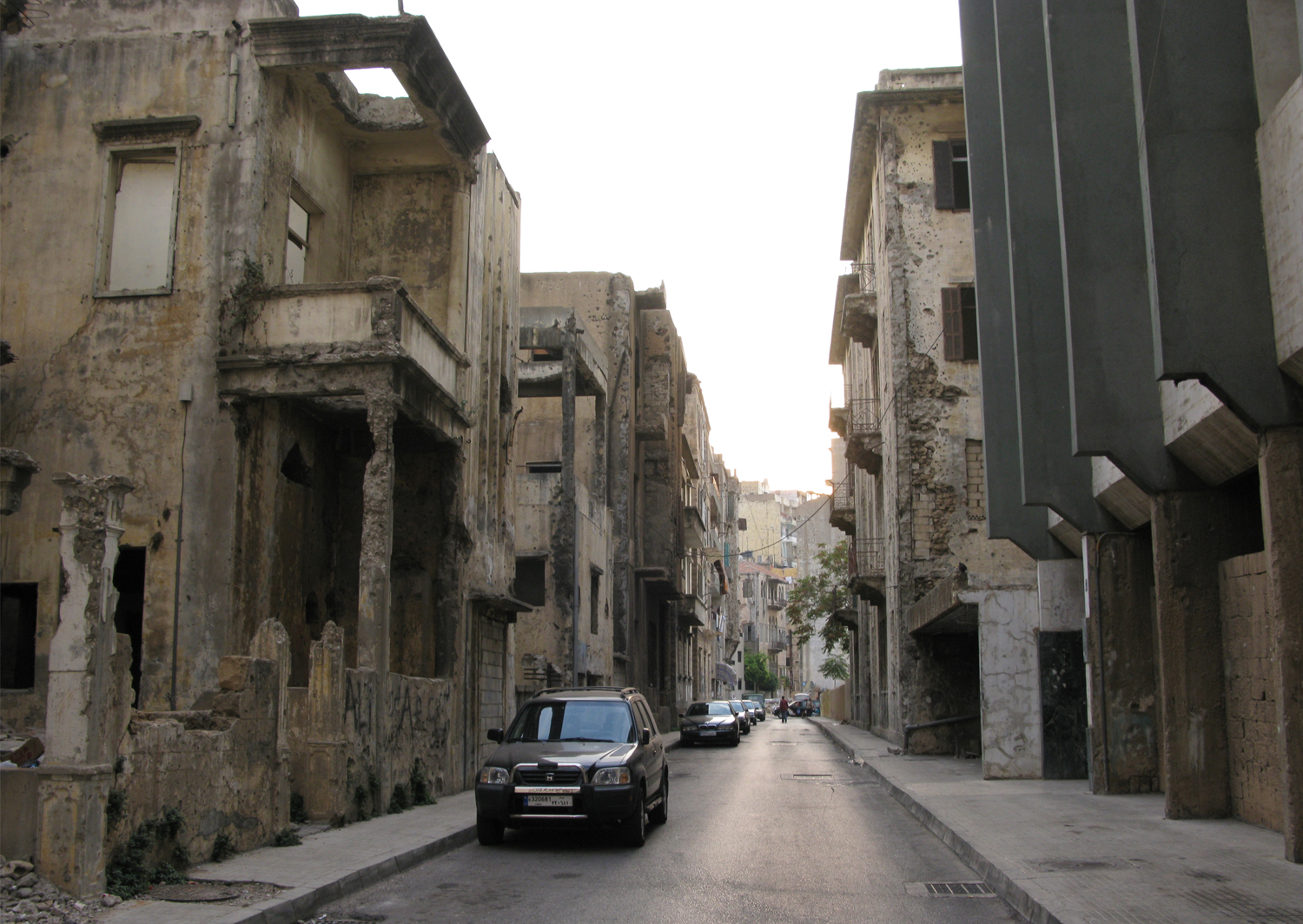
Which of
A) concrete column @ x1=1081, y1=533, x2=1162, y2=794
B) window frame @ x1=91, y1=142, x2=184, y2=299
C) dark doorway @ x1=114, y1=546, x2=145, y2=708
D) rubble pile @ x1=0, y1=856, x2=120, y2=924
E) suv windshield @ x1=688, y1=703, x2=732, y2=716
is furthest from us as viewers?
suv windshield @ x1=688, y1=703, x2=732, y2=716

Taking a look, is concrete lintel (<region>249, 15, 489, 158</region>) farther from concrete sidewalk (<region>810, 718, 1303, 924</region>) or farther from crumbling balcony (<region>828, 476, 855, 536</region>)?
crumbling balcony (<region>828, 476, 855, 536</region>)

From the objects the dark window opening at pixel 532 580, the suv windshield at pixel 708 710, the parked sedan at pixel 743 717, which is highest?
the dark window opening at pixel 532 580

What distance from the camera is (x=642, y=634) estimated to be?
132 feet

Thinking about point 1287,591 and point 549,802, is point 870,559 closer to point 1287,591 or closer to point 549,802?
point 549,802

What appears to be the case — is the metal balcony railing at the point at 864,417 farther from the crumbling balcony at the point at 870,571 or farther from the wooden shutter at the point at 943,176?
the wooden shutter at the point at 943,176

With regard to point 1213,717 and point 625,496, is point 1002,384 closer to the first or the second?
point 1213,717

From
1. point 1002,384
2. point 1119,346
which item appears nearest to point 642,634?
point 1002,384

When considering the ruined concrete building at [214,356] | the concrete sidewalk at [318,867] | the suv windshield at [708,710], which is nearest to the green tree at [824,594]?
the suv windshield at [708,710]

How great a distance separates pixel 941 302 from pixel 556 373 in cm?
950

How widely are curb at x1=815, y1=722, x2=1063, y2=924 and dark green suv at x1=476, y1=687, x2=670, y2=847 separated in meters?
3.09

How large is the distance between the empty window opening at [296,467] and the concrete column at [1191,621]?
1142 centimetres

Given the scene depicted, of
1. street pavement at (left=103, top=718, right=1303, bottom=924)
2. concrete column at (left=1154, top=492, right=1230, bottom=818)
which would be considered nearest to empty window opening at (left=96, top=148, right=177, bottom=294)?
street pavement at (left=103, top=718, right=1303, bottom=924)

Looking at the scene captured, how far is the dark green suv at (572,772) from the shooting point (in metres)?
11.5

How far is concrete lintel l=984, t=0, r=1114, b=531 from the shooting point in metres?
15.4
